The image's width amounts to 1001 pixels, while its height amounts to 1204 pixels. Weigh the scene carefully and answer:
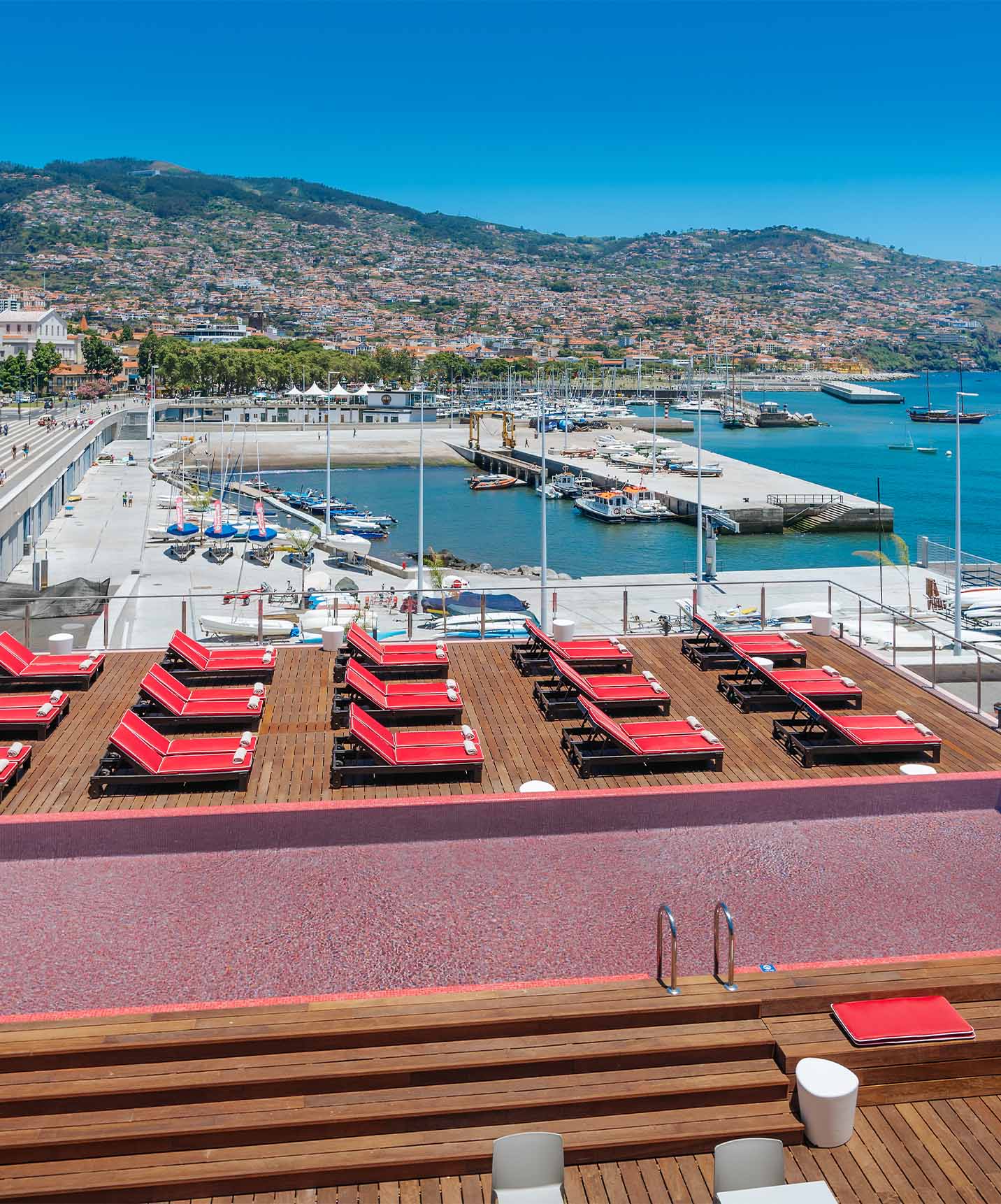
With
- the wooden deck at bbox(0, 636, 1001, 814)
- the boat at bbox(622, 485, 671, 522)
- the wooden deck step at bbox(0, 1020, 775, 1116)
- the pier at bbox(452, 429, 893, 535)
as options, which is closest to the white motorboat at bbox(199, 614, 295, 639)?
the wooden deck at bbox(0, 636, 1001, 814)

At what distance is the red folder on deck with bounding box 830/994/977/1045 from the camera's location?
5.79 metres

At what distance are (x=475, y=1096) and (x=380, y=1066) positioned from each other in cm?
51

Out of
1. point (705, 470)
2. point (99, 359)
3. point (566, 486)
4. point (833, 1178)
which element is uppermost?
point (99, 359)

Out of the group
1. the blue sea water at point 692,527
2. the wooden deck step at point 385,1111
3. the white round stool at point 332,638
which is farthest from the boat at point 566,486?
the wooden deck step at point 385,1111

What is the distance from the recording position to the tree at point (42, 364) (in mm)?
103625

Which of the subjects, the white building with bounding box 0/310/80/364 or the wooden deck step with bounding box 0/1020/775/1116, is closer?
the wooden deck step with bounding box 0/1020/775/1116

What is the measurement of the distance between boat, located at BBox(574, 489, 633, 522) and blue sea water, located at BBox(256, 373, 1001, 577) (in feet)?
1.88

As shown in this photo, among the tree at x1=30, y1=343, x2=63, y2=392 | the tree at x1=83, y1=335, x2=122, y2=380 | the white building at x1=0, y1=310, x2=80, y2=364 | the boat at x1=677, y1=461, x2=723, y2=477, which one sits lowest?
the boat at x1=677, y1=461, x2=723, y2=477

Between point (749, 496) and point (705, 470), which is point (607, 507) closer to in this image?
point (749, 496)

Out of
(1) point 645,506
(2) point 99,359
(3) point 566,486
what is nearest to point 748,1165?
(1) point 645,506

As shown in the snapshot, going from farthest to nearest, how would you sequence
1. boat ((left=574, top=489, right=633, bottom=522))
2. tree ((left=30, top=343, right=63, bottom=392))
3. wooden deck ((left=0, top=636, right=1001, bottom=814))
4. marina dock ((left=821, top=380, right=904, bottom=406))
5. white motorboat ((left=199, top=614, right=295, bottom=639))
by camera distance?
marina dock ((left=821, top=380, right=904, bottom=406)), tree ((left=30, top=343, right=63, bottom=392)), boat ((left=574, top=489, right=633, bottom=522)), white motorboat ((left=199, top=614, right=295, bottom=639)), wooden deck ((left=0, top=636, right=1001, bottom=814))

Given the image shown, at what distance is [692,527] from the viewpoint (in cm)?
5816

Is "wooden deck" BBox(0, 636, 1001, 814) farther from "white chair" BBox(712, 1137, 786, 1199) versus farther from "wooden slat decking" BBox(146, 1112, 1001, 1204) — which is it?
"white chair" BBox(712, 1137, 786, 1199)

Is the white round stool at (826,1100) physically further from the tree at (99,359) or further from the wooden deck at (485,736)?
the tree at (99,359)
